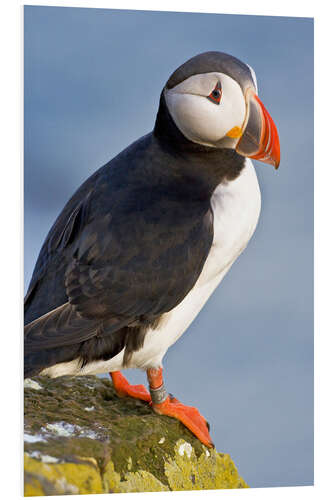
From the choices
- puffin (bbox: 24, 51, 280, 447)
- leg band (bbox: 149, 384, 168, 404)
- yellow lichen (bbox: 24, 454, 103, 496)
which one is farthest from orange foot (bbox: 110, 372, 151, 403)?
yellow lichen (bbox: 24, 454, 103, 496)

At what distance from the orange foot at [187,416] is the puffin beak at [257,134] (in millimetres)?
1348

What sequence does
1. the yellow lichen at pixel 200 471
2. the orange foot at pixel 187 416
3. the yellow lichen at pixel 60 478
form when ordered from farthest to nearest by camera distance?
the orange foot at pixel 187 416
the yellow lichen at pixel 200 471
the yellow lichen at pixel 60 478

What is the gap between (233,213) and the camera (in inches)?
161

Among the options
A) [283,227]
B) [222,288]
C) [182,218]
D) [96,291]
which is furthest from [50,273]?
[283,227]

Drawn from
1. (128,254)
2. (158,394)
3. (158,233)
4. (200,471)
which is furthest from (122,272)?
(200,471)

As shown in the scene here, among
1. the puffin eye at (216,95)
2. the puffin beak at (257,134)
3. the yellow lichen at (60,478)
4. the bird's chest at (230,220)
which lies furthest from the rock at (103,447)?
the puffin eye at (216,95)

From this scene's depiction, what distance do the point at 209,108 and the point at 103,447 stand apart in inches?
63.9

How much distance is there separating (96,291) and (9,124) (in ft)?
3.26

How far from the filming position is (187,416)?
14.6ft

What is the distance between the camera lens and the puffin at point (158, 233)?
12.8 feet

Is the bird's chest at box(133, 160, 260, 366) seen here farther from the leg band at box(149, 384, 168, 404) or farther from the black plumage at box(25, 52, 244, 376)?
the leg band at box(149, 384, 168, 404)

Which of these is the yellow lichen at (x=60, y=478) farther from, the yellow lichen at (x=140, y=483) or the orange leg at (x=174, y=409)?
the orange leg at (x=174, y=409)

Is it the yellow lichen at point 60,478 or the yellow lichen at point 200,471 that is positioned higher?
the yellow lichen at point 60,478
